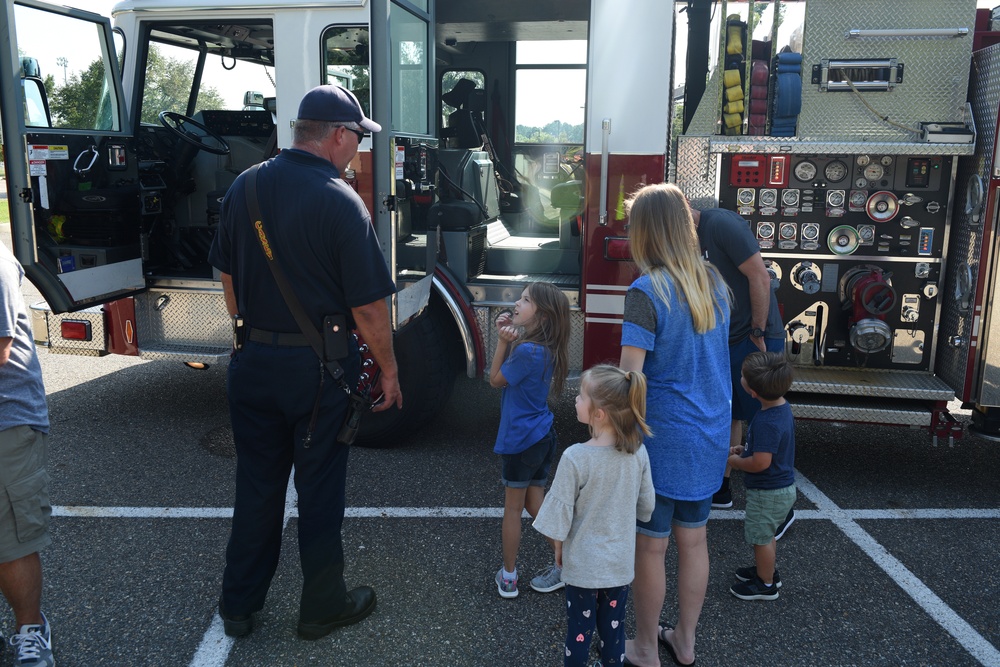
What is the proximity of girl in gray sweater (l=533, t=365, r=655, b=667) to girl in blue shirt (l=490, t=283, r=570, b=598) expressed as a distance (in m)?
0.69

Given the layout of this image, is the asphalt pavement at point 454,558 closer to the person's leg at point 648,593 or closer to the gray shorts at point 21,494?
the person's leg at point 648,593

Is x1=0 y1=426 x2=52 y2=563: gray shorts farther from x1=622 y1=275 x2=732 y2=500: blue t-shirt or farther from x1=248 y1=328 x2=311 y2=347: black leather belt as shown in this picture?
x1=622 y1=275 x2=732 y2=500: blue t-shirt

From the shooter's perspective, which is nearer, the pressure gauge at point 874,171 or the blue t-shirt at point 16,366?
the blue t-shirt at point 16,366

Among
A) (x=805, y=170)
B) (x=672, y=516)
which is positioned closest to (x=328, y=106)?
(x=672, y=516)

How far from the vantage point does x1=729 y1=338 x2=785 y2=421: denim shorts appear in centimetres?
378

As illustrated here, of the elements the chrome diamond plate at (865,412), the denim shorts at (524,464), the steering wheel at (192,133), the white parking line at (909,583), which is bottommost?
the white parking line at (909,583)

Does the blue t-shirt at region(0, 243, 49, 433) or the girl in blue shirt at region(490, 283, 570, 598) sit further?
the girl in blue shirt at region(490, 283, 570, 598)

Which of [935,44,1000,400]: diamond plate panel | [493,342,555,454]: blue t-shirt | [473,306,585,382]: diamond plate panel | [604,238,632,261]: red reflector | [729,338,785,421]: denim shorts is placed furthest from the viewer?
[473,306,585,382]: diamond plate panel

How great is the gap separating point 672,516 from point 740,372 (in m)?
1.25

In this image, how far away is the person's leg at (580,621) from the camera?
2.51 m

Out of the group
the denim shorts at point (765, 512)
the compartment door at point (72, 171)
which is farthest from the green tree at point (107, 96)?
the denim shorts at point (765, 512)

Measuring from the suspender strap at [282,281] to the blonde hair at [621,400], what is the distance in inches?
35.8

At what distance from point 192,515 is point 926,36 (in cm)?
422

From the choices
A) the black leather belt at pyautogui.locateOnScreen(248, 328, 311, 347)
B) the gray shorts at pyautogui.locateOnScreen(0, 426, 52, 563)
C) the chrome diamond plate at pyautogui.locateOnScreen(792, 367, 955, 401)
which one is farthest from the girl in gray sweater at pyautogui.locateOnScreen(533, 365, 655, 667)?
the chrome diamond plate at pyautogui.locateOnScreen(792, 367, 955, 401)
